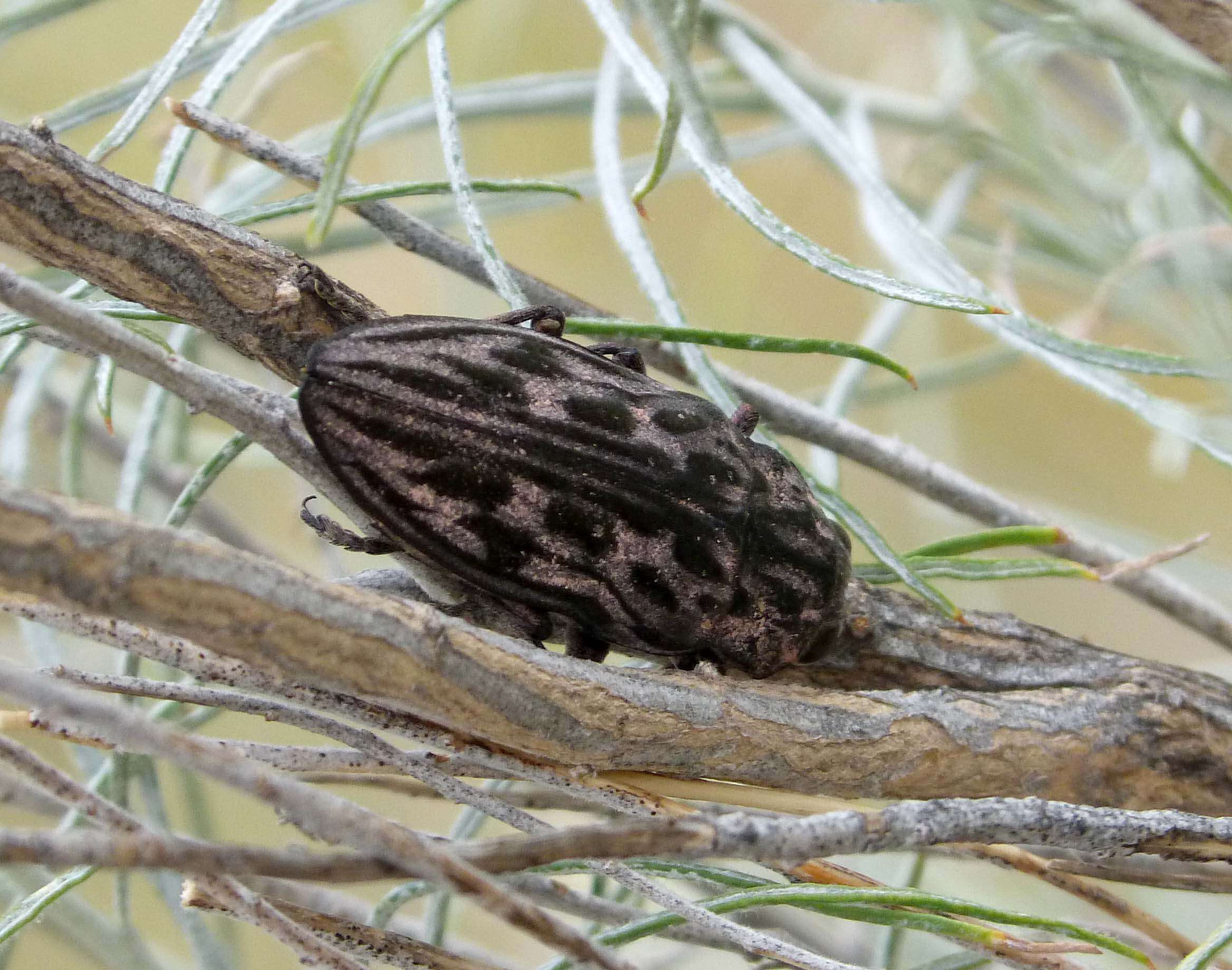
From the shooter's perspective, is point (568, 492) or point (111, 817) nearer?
point (111, 817)

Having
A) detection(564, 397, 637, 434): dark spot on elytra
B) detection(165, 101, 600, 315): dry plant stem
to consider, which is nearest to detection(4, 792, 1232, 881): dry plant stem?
detection(564, 397, 637, 434): dark spot on elytra

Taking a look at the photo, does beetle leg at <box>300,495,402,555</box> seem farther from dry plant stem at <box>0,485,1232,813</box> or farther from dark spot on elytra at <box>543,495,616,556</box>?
dry plant stem at <box>0,485,1232,813</box>

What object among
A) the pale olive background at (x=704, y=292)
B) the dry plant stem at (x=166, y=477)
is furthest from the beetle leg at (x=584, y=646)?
the pale olive background at (x=704, y=292)

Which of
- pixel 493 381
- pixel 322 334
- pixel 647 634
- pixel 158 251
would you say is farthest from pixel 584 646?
pixel 158 251

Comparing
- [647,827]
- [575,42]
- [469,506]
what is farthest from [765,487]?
[575,42]

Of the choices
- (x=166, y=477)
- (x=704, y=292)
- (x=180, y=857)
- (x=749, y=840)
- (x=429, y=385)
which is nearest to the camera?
(x=180, y=857)

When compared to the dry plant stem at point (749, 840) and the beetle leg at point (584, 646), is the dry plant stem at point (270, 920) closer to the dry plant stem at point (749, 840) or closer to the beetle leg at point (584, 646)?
the dry plant stem at point (749, 840)

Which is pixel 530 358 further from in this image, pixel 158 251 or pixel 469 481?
pixel 158 251
